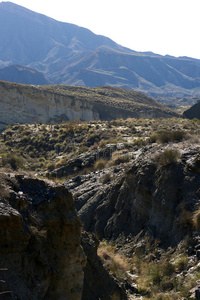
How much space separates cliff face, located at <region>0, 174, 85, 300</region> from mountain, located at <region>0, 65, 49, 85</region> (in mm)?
184464

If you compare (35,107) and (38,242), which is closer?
(38,242)

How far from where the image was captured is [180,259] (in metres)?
9.02

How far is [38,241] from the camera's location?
541cm

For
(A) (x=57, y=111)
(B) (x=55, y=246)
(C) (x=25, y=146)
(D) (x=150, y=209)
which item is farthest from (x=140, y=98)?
(B) (x=55, y=246)

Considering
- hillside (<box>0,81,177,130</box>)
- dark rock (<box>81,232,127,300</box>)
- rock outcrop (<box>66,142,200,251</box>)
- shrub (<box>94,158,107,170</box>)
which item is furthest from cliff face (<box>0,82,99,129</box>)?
dark rock (<box>81,232,127,300</box>)

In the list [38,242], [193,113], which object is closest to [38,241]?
[38,242]

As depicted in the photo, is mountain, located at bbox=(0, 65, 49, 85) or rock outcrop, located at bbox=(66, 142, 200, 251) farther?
mountain, located at bbox=(0, 65, 49, 85)

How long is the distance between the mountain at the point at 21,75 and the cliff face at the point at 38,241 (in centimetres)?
18446

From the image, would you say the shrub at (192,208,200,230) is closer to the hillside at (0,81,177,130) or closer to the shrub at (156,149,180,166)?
the shrub at (156,149,180,166)

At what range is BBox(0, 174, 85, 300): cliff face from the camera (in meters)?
4.77

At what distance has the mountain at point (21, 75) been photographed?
18550cm

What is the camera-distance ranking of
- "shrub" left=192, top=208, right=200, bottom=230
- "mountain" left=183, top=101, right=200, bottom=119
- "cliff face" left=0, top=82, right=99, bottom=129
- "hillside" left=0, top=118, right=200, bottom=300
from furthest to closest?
"cliff face" left=0, top=82, right=99, bottom=129, "mountain" left=183, top=101, right=200, bottom=119, "shrub" left=192, top=208, right=200, bottom=230, "hillside" left=0, top=118, right=200, bottom=300

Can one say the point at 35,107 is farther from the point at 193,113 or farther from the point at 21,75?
the point at 21,75

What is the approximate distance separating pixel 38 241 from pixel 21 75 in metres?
192
